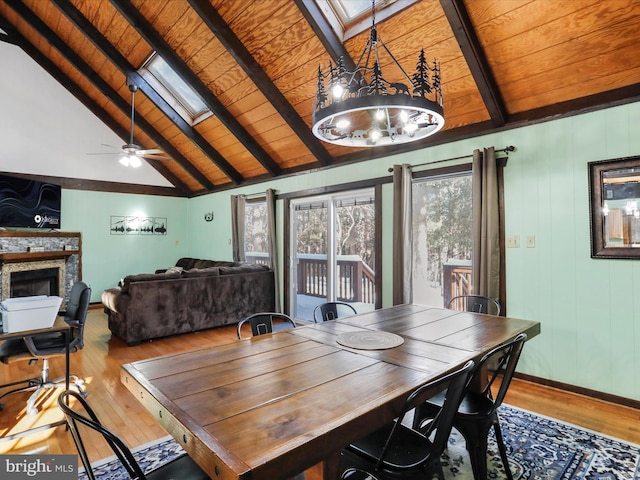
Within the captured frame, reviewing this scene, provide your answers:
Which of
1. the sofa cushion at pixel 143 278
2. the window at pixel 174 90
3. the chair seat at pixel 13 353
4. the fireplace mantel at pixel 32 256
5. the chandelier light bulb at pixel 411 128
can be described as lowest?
the chair seat at pixel 13 353

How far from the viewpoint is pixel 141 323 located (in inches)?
179

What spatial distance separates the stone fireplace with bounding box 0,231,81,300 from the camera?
5.39m

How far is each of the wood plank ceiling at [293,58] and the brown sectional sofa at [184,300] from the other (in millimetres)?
1960

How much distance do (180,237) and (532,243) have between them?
738 centimetres

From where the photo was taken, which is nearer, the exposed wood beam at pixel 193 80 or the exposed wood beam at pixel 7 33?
the exposed wood beam at pixel 193 80

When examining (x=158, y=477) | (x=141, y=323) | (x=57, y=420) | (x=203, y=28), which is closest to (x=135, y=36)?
(x=203, y=28)

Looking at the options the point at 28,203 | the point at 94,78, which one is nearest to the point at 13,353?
the point at 28,203

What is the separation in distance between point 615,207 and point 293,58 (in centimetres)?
334

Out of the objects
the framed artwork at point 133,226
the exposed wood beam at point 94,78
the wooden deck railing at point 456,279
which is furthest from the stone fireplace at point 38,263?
the wooden deck railing at point 456,279

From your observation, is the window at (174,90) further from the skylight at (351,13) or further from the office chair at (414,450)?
the office chair at (414,450)

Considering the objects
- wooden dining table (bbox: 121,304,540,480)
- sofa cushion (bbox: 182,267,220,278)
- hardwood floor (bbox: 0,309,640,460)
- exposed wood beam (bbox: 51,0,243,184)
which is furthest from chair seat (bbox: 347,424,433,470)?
exposed wood beam (bbox: 51,0,243,184)

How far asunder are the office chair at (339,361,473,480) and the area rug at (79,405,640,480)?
748mm

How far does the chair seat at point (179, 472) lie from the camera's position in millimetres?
1366

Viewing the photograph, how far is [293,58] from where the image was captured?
383 centimetres
